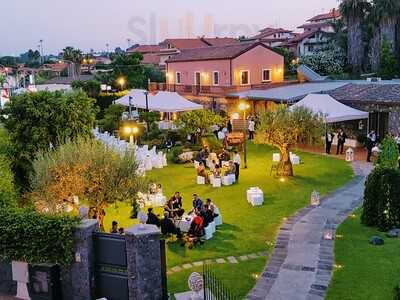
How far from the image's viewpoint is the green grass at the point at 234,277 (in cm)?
1084

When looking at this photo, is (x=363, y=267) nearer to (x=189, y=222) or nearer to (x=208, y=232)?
(x=208, y=232)

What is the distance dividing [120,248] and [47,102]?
31.0 ft

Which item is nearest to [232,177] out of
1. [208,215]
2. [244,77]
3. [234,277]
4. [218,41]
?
[208,215]

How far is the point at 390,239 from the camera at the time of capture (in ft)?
43.7

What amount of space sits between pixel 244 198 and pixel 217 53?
2710 cm

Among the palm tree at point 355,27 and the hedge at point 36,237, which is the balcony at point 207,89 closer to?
the palm tree at point 355,27

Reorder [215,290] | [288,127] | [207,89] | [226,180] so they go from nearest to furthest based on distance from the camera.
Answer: [215,290]
[288,127]
[226,180]
[207,89]

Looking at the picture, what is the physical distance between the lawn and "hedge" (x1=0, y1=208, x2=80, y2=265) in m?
2.75

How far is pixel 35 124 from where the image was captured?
17828mm

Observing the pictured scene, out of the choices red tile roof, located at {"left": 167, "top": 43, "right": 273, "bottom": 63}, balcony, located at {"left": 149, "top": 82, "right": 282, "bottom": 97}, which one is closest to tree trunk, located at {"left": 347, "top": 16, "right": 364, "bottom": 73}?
red tile roof, located at {"left": 167, "top": 43, "right": 273, "bottom": 63}

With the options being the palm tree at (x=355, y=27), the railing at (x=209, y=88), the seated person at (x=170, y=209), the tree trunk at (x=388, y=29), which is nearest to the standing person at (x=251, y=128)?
the railing at (x=209, y=88)

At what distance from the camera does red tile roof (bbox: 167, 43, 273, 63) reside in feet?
136

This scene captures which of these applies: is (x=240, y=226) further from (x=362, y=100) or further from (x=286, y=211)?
(x=362, y=100)

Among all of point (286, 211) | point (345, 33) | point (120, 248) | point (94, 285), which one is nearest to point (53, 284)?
point (94, 285)
